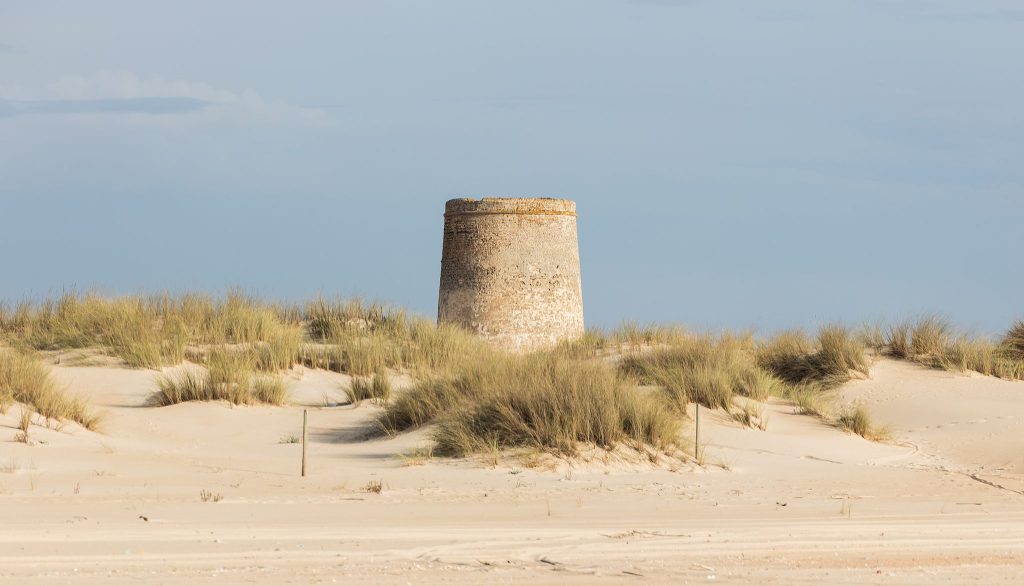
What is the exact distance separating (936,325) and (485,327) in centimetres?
681

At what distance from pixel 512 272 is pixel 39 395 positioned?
831 centimetres

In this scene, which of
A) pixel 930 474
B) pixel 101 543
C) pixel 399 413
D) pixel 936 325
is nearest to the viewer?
pixel 101 543

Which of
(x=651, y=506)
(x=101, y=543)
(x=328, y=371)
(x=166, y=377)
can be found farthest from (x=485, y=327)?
(x=101, y=543)

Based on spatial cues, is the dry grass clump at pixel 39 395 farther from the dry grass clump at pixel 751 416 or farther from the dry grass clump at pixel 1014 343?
the dry grass clump at pixel 1014 343

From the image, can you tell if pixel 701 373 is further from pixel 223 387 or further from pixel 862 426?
pixel 223 387

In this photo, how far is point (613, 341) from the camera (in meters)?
20.1

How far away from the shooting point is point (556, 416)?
11312 mm

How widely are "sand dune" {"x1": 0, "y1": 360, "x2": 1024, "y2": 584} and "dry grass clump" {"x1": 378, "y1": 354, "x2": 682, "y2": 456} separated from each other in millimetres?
388

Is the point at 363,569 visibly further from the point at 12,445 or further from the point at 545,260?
the point at 545,260

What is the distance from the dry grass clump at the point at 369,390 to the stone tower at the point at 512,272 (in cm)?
398

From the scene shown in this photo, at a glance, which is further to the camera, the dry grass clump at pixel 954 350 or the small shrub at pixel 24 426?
the dry grass clump at pixel 954 350

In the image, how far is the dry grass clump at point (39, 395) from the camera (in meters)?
12.6

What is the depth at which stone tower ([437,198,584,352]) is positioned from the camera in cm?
1942

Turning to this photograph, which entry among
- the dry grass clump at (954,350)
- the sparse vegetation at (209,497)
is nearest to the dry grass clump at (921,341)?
the dry grass clump at (954,350)
